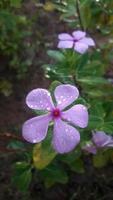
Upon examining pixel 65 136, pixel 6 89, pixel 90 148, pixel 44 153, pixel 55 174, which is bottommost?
pixel 6 89

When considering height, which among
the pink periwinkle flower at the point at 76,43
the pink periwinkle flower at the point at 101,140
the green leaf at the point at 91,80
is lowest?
the pink periwinkle flower at the point at 101,140

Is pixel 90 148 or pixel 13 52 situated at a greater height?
pixel 90 148

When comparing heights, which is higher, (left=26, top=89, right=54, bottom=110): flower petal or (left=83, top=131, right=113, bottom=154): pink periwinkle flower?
(left=26, top=89, right=54, bottom=110): flower petal

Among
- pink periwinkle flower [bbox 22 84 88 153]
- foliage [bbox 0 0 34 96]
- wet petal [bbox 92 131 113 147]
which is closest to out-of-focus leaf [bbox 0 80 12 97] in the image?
foliage [bbox 0 0 34 96]

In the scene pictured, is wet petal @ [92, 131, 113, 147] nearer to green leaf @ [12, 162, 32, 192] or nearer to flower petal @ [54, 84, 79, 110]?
green leaf @ [12, 162, 32, 192]

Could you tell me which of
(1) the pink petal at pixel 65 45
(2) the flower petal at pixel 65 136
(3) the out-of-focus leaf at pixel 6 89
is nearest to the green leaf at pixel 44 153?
(2) the flower petal at pixel 65 136

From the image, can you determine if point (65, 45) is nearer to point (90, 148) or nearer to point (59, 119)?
point (90, 148)

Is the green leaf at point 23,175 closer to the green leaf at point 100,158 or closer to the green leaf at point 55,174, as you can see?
the green leaf at point 55,174

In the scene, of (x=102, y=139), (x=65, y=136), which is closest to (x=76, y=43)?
(x=102, y=139)
